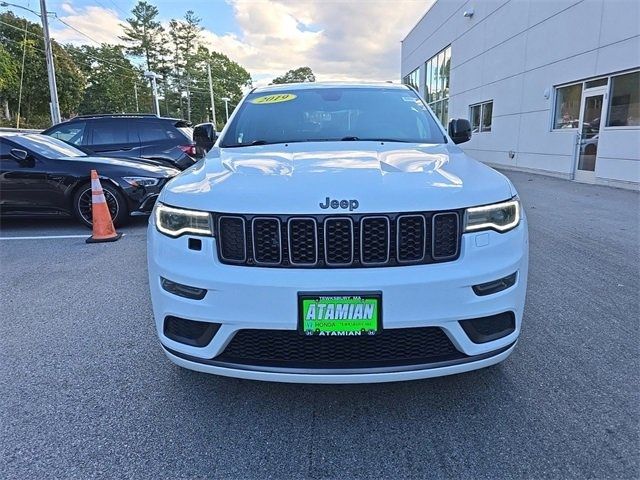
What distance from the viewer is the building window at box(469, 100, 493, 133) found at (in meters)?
17.5

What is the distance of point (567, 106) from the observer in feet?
40.2

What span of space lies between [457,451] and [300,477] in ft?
2.29

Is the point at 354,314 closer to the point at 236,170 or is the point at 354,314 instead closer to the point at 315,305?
the point at 315,305

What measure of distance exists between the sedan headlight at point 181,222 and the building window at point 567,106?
12.5m

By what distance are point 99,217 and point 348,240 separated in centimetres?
499

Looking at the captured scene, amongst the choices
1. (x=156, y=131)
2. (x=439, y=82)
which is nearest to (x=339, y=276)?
(x=156, y=131)

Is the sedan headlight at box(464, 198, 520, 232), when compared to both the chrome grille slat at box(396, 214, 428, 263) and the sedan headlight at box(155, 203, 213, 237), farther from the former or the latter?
the sedan headlight at box(155, 203, 213, 237)

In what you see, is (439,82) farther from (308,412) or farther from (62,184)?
(308,412)

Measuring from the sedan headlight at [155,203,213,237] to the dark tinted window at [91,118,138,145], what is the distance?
8.08 m

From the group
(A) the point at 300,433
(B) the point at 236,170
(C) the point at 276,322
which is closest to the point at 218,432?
(A) the point at 300,433

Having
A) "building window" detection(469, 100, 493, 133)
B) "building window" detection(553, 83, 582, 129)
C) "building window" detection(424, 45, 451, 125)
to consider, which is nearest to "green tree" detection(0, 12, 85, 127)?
"building window" detection(424, 45, 451, 125)

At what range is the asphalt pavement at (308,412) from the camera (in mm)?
1892

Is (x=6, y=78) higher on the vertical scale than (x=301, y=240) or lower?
higher

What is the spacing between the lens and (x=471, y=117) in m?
19.5
